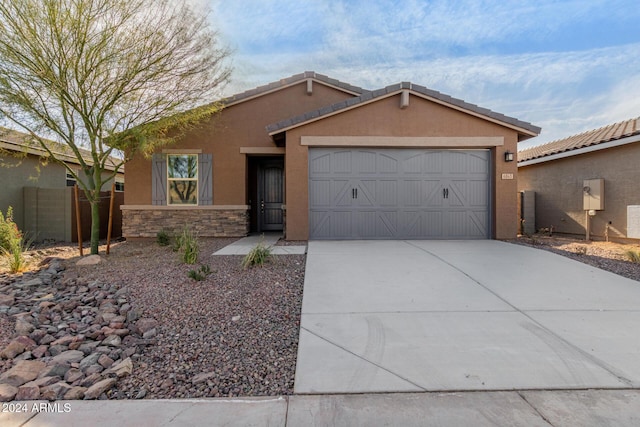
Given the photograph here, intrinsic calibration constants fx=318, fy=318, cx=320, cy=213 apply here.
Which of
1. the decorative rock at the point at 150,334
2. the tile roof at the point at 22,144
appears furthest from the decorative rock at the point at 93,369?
the tile roof at the point at 22,144

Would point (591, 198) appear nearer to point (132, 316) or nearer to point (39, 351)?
point (132, 316)

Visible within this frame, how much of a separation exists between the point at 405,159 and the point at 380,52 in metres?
5.31

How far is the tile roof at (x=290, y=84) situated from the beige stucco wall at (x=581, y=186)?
25.0ft

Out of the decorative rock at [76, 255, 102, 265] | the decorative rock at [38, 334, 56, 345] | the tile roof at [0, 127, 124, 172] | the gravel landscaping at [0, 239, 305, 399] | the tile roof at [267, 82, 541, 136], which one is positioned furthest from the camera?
the tile roof at [267, 82, 541, 136]

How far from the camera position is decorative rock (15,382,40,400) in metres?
2.51

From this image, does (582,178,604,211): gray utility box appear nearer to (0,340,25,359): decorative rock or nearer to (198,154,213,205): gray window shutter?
(198,154,213,205): gray window shutter

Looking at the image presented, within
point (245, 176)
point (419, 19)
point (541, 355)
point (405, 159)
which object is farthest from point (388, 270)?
point (419, 19)

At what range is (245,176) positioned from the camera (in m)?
10.4

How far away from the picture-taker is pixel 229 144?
10359 mm

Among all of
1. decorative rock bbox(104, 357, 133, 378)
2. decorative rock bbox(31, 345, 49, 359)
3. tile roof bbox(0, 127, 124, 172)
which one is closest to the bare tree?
tile roof bbox(0, 127, 124, 172)

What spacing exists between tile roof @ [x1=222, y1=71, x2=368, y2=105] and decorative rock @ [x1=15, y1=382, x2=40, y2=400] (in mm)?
8989

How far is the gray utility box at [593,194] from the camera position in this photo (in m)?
9.66

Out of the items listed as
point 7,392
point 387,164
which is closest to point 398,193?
point 387,164

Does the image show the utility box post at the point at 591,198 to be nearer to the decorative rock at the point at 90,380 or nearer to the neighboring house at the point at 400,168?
the neighboring house at the point at 400,168
